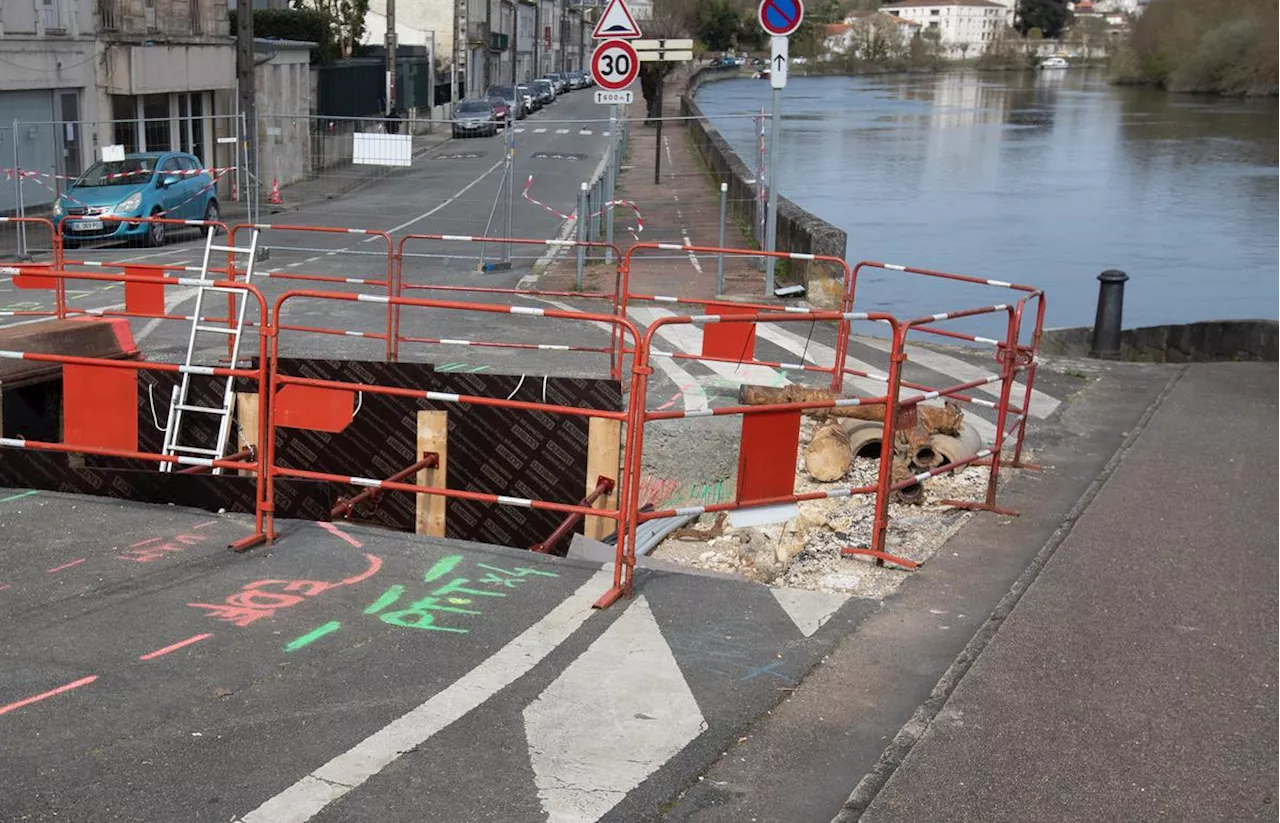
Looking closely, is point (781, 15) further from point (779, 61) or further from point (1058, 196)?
point (1058, 196)

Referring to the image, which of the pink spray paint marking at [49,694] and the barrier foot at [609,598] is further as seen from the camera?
the barrier foot at [609,598]

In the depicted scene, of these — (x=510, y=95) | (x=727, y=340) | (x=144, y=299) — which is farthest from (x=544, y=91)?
(x=727, y=340)

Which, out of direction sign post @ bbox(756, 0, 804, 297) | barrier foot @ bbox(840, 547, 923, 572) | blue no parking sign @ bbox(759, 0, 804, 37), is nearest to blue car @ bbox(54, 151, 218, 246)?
direction sign post @ bbox(756, 0, 804, 297)

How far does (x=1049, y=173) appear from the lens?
5812cm

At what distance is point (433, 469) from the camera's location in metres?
9.86

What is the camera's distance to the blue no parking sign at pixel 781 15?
1714 cm

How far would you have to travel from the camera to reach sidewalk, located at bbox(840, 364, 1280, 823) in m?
5.07

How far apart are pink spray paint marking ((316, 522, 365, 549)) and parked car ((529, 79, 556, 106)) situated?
74.4 metres

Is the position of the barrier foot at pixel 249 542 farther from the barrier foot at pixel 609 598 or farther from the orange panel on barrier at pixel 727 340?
the orange panel on barrier at pixel 727 340

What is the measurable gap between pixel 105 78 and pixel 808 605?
92.9 feet

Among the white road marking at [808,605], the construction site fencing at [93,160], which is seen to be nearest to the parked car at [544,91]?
the construction site fencing at [93,160]

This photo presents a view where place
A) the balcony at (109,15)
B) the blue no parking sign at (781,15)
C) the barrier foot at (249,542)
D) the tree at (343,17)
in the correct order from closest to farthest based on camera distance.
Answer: the barrier foot at (249,542) → the blue no parking sign at (781,15) → the balcony at (109,15) → the tree at (343,17)

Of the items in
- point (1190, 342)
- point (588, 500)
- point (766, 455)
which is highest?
point (766, 455)

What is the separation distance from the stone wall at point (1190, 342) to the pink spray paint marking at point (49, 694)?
1469cm
